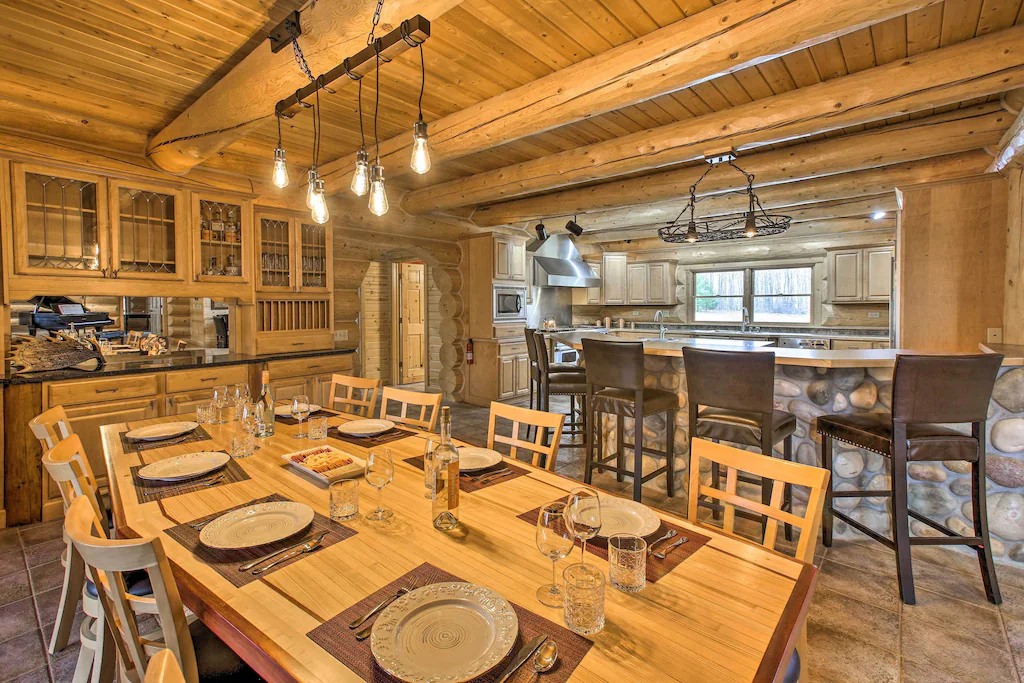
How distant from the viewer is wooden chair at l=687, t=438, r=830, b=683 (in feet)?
3.76

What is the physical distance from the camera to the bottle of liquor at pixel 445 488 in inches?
49.8

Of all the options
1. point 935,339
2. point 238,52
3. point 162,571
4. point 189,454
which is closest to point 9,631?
point 189,454

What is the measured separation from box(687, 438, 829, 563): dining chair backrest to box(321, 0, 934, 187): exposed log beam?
173cm

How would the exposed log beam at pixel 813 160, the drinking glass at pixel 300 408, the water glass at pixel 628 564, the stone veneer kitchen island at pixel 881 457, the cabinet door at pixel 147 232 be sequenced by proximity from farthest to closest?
the cabinet door at pixel 147 232, the exposed log beam at pixel 813 160, the stone veneer kitchen island at pixel 881 457, the drinking glass at pixel 300 408, the water glass at pixel 628 564

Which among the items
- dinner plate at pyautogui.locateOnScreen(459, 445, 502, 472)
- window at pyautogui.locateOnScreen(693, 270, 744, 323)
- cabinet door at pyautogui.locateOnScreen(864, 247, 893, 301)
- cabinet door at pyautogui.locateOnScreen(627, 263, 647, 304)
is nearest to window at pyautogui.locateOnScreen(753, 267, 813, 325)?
window at pyautogui.locateOnScreen(693, 270, 744, 323)

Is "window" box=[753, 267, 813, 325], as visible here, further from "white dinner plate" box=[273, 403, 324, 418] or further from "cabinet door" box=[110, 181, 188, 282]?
"cabinet door" box=[110, 181, 188, 282]

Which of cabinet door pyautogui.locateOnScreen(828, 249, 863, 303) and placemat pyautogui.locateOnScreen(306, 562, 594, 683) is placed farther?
cabinet door pyautogui.locateOnScreen(828, 249, 863, 303)

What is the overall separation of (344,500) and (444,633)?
0.59 m

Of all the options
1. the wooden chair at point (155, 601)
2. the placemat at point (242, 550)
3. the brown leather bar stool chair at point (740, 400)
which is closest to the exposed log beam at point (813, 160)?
the brown leather bar stool chair at point (740, 400)

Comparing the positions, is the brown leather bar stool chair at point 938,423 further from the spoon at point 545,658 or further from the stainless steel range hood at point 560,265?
the stainless steel range hood at point 560,265

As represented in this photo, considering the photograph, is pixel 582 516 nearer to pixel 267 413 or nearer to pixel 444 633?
pixel 444 633

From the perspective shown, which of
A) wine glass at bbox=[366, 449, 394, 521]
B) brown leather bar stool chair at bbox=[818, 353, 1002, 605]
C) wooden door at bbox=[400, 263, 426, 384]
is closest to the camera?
wine glass at bbox=[366, 449, 394, 521]

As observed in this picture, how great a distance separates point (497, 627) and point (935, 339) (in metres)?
4.49

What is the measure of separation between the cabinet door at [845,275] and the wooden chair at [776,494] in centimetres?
673
